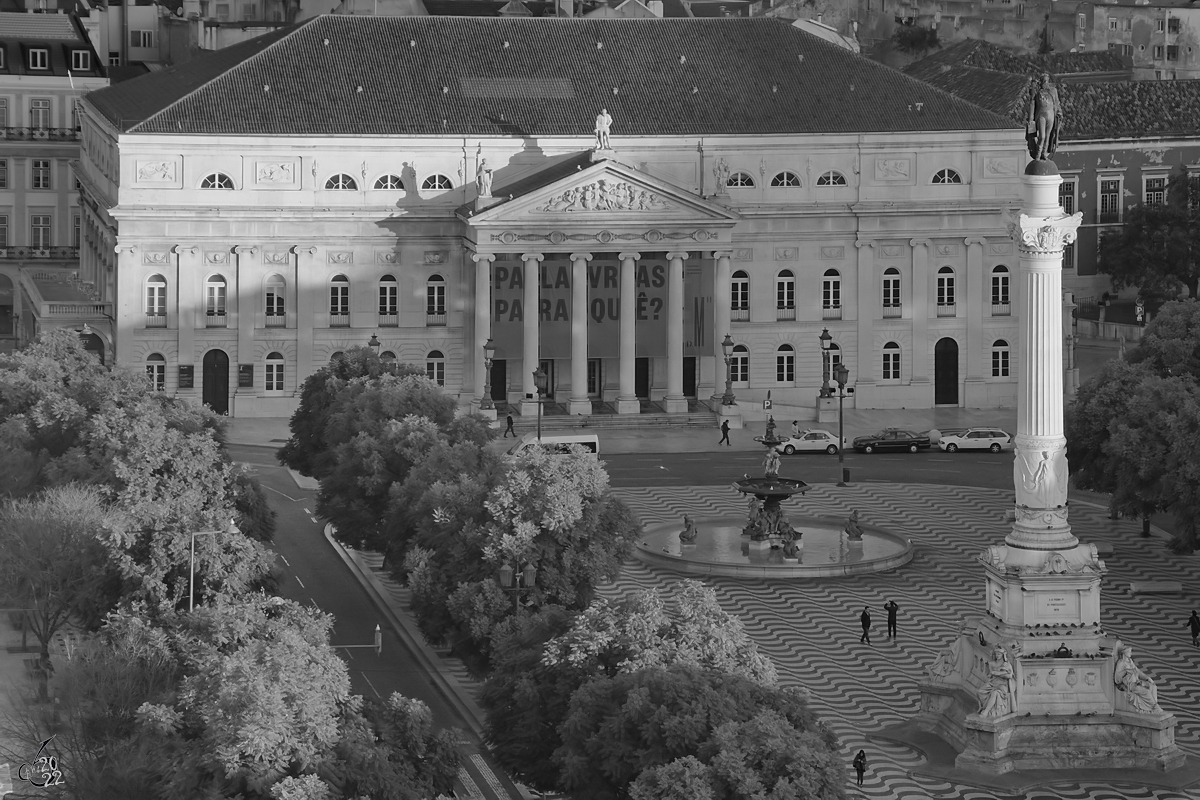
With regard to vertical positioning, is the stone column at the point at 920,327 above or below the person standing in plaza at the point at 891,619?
above

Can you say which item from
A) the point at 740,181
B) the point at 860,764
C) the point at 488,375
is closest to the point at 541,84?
the point at 740,181

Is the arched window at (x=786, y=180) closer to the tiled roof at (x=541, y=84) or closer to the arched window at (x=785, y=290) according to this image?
the tiled roof at (x=541, y=84)

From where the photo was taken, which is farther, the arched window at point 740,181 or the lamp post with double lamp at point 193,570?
the arched window at point 740,181

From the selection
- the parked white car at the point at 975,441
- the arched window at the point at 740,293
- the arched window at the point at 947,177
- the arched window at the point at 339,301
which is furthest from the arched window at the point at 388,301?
the parked white car at the point at 975,441

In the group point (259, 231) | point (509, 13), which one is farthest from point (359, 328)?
point (509, 13)

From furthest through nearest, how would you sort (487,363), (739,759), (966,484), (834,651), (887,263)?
1. (887,263)
2. (487,363)
3. (966,484)
4. (834,651)
5. (739,759)

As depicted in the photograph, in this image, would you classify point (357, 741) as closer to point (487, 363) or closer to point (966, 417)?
point (487, 363)
